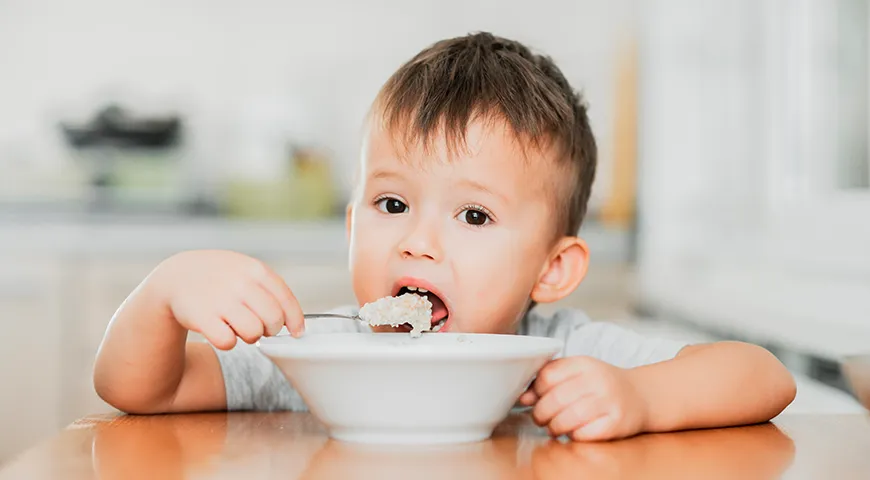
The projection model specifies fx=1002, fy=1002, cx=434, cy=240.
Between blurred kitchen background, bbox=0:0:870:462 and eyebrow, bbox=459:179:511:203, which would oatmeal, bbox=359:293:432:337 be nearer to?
eyebrow, bbox=459:179:511:203

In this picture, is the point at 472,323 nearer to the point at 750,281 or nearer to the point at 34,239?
the point at 750,281

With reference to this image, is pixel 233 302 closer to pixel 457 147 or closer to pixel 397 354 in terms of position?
pixel 397 354

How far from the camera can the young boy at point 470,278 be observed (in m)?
0.87

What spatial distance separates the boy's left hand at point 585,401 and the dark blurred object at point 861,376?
245 millimetres

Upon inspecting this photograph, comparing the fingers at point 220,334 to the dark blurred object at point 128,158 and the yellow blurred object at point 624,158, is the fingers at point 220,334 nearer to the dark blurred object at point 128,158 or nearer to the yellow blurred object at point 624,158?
the yellow blurred object at point 624,158

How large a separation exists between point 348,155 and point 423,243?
7.72 ft

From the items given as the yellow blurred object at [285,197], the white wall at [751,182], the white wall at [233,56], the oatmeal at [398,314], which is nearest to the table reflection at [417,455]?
the oatmeal at [398,314]

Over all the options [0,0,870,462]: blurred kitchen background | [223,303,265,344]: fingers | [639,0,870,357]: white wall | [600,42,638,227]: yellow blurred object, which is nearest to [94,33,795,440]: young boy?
[223,303,265,344]: fingers

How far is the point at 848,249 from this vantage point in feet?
5.12

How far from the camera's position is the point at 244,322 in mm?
855

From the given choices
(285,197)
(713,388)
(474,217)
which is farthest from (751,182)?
(285,197)

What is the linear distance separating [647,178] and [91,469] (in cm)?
237

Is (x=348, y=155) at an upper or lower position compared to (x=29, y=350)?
upper

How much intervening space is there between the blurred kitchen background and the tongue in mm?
492
